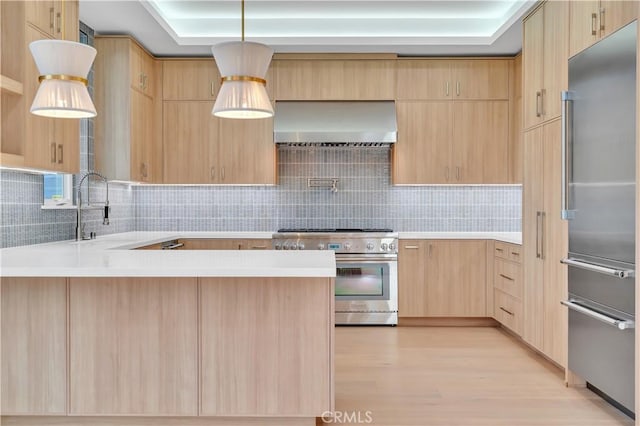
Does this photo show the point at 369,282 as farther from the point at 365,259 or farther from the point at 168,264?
the point at 168,264

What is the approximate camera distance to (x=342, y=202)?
18.4 ft

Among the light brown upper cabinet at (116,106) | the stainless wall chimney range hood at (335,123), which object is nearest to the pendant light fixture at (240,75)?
the light brown upper cabinet at (116,106)

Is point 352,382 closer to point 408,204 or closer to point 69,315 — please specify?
point 69,315

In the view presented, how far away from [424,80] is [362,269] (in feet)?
6.58

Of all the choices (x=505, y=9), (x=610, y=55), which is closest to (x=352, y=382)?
(x=610, y=55)

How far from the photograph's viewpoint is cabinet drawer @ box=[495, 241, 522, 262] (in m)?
4.30

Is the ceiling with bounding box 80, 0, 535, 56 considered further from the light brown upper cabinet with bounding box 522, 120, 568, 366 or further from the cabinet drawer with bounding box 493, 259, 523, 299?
the cabinet drawer with bounding box 493, 259, 523, 299

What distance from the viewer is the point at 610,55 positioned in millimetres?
2812

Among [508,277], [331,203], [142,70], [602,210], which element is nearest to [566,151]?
[602,210]

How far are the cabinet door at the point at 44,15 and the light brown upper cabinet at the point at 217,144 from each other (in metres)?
2.00

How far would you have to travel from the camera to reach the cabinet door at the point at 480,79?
5.22 meters

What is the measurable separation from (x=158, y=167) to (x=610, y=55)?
4.05 metres

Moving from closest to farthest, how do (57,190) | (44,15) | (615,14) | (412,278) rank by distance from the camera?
(615,14)
(44,15)
(57,190)
(412,278)

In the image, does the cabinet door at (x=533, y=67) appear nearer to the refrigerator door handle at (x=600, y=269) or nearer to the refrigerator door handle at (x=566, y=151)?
the refrigerator door handle at (x=566, y=151)
